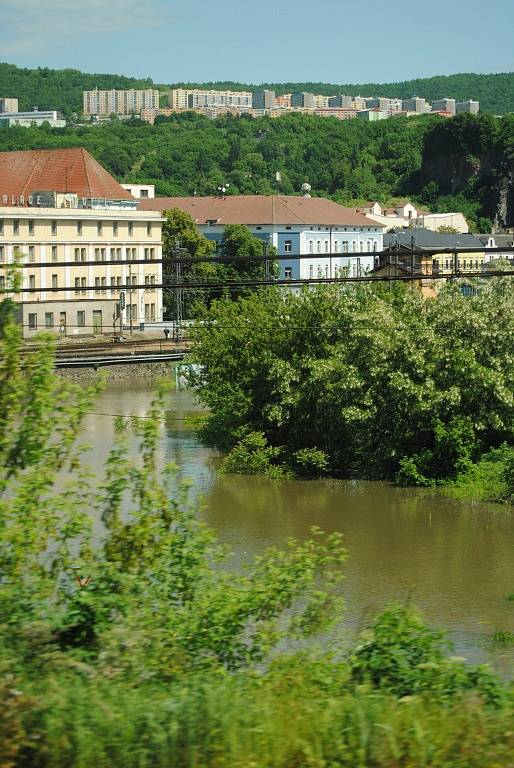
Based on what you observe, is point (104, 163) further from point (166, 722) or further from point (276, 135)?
point (166, 722)

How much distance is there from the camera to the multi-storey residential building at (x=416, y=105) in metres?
174

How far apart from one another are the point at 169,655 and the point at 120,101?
17687 cm

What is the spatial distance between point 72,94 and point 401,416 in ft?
480

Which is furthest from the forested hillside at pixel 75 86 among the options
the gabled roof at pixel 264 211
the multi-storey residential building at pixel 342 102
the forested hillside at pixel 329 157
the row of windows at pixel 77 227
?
the row of windows at pixel 77 227

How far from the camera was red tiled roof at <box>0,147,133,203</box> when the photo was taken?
37812mm

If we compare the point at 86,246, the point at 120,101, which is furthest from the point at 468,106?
the point at 86,246

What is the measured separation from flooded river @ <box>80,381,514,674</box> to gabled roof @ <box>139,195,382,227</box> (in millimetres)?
32876

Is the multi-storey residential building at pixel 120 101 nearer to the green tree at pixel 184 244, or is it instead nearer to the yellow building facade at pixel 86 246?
the green tree at pixel 184 244

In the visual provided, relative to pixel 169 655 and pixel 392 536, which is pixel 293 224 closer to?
pixel 392 536

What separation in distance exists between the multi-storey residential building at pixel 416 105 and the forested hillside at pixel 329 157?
71.7 metres

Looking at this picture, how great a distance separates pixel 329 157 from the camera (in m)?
96.4

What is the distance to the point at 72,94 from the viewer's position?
15538 cm

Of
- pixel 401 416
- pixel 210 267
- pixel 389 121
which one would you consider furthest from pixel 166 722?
pixel 389 121

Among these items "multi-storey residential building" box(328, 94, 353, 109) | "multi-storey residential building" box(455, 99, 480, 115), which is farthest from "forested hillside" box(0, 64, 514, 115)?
"multi-storey residential building" box(328, 94, 353, 109)
